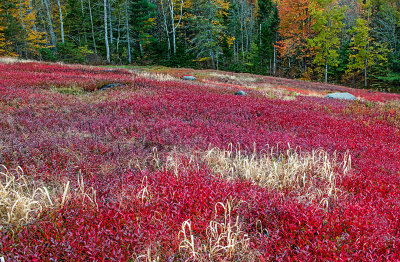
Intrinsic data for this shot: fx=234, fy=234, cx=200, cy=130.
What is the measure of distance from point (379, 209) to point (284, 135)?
115 inches

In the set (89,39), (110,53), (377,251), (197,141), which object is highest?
(89,39)

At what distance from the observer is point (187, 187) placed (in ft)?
9.98

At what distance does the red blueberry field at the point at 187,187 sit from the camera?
206 centimetres

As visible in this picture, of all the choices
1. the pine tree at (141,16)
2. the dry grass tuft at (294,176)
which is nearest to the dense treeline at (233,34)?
the pine tree at (141,16)

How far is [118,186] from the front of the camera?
312 centimetres

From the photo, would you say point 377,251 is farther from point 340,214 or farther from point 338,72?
point 338,72

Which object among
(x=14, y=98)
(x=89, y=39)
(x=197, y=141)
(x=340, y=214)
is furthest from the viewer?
(x=89, y=39)

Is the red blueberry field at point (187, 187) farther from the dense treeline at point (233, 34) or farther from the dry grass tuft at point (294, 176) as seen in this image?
the dense treeline at point (233, 34)

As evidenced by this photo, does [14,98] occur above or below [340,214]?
above

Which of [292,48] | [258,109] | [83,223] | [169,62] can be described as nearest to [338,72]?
[292,48]

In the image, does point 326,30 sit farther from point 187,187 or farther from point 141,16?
point 187,187

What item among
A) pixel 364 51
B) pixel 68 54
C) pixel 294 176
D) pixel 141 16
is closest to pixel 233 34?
pixel 141 16

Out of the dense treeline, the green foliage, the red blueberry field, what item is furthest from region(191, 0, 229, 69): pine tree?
the red blueberry field

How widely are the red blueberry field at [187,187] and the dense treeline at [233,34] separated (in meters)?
29.3
